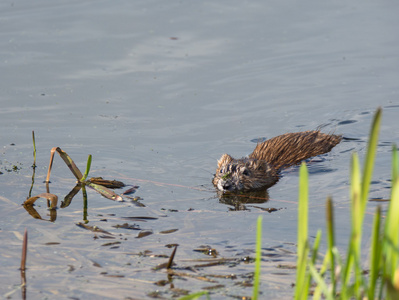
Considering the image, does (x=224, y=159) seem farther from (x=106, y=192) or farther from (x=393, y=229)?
(x=393, y=229)

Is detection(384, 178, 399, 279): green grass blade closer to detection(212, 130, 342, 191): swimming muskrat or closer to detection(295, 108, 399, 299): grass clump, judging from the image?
detection(295, 108, 399, 299): grass clump

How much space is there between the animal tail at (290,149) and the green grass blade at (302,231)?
608 cm

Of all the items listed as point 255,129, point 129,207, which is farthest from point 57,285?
point 255,129

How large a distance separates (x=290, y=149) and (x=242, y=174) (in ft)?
3.70

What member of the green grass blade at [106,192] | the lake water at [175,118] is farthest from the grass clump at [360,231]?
the green grass blade at [106,192]

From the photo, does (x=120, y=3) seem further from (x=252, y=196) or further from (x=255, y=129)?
(x=252, y=196)

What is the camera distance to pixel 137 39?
11461 millimetres

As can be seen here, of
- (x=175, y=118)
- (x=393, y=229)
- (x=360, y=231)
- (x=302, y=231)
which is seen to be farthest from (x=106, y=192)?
(x=393, y=229)

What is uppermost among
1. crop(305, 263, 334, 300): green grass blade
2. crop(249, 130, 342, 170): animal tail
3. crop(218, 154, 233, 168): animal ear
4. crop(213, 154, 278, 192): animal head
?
crop(249, 130, 342, 170): animal tail

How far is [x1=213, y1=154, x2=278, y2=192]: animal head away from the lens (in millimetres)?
7867

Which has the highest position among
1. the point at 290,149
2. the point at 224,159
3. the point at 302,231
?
the point at 290,149

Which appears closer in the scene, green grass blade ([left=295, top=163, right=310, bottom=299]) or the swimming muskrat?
green grass blade ([left=295, top=163, right=310, bottom=299])

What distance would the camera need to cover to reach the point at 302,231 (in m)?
2.68

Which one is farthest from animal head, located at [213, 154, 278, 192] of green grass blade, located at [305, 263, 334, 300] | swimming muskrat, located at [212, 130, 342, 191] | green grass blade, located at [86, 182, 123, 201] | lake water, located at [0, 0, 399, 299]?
green grass blade, located at [305, 263, 334, 300]
